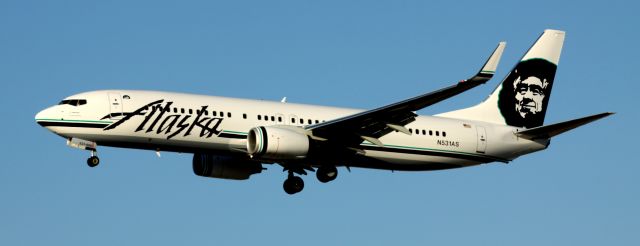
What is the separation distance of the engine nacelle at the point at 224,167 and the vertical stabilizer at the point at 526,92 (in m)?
9.47

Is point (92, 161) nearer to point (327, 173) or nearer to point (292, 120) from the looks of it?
point (292, 120)

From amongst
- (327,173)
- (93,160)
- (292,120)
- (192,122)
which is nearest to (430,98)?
(292,120)

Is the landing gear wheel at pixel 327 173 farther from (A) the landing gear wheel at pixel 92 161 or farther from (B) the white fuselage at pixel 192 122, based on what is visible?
(A) the landing gear wheel at pixel 92 161

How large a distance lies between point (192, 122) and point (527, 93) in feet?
57.3

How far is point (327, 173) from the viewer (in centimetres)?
5306

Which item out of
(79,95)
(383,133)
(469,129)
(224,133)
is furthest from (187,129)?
(469,129)

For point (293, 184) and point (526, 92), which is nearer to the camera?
point (293, 184)

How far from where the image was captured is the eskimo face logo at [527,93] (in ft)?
191

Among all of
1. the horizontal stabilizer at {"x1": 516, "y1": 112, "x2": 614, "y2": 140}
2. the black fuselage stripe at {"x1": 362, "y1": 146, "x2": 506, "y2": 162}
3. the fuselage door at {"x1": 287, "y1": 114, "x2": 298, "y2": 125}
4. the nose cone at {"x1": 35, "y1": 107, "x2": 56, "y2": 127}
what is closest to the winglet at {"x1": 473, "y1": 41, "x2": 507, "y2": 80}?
the horizontal stabilizer at {"x1": 516, "y1": 112, "x2": 614, "y2": 140}

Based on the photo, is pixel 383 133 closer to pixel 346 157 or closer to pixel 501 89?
pixel 346 157

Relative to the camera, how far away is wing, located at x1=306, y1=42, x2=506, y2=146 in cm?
4650

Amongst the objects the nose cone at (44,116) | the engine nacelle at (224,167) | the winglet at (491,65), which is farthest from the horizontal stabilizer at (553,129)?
the nose cone at (44,116)

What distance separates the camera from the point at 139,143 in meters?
49.5

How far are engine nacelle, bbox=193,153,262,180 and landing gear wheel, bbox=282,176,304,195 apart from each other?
146 centimetres
